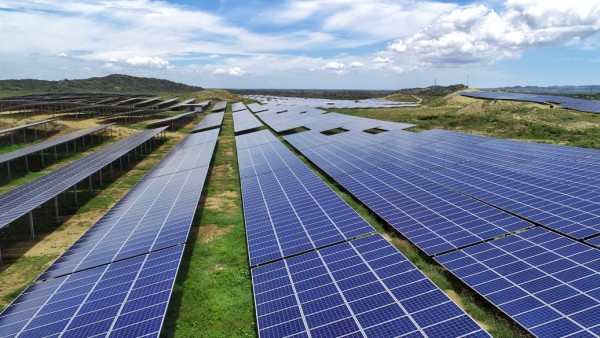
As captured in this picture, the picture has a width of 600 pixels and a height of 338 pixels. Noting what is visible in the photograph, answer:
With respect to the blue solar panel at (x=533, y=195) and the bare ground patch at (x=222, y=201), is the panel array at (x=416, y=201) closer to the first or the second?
the blue solar panel at (x=533, y=195)

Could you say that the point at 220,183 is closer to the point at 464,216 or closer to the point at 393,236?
the point at 393,236

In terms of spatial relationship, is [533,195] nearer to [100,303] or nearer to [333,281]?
[333,281]

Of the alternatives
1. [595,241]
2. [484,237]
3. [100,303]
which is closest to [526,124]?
[595,241]

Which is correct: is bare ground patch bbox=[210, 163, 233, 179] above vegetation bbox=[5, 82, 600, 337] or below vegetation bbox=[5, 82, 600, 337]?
above

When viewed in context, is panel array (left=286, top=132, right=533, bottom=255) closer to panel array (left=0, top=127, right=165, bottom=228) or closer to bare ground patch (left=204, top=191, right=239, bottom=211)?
bare ground patch (left=204, top=191, right=239, bottom=211)

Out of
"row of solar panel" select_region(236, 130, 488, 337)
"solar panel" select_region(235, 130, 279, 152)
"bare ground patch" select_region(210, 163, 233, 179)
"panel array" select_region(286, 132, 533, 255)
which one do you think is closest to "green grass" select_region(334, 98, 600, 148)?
"solar panel" select_region(235, 130, 279, 152)
